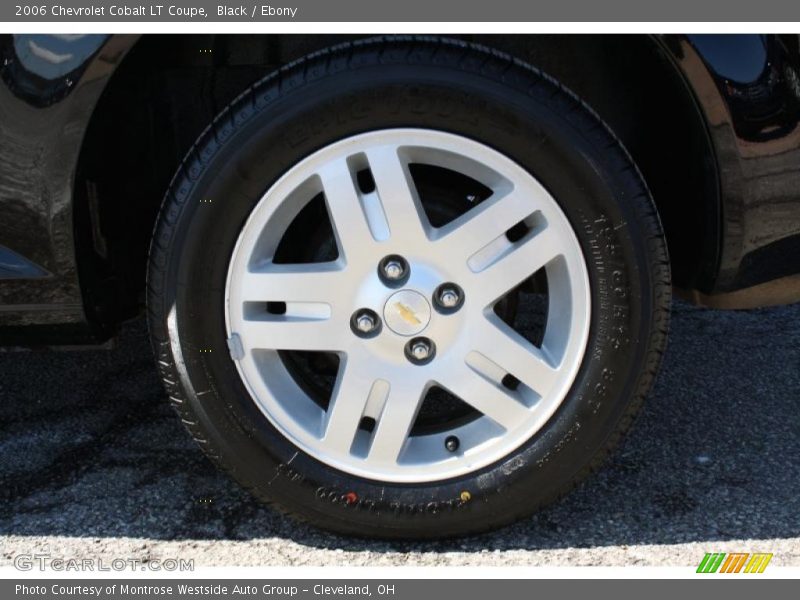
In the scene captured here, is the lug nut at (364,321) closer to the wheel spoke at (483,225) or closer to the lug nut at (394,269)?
the lug nut at (394,269)

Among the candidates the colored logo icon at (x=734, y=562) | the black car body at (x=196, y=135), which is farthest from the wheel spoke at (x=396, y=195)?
the colored logo icon at (x=734, y=562)

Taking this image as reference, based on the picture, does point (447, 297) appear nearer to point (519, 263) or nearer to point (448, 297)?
point (448, 297)

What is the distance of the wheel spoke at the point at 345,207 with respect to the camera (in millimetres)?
1621

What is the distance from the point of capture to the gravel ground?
5.68 feet

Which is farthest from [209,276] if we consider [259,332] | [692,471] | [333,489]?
[692,471]

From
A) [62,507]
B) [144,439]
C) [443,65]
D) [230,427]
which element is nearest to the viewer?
[443,65]

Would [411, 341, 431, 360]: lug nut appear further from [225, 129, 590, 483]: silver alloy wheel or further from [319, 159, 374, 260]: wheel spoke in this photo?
[319, 159, 374, 260]: wheel spoke

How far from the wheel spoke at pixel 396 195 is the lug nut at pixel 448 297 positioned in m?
0.10

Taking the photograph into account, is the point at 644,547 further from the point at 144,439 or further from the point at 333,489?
the point at 144,439

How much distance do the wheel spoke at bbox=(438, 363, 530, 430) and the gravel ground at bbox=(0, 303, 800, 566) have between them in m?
0.25

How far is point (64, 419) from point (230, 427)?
804 millimetres

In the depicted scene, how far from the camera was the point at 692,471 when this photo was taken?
199cm

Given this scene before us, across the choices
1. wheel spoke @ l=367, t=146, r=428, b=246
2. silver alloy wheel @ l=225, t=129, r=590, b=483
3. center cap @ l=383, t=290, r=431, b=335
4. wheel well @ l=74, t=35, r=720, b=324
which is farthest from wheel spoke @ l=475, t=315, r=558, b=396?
wheel well @ l=74, t=35, r=720, b=324

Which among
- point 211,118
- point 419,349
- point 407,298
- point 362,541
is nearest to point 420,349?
point 419,349
